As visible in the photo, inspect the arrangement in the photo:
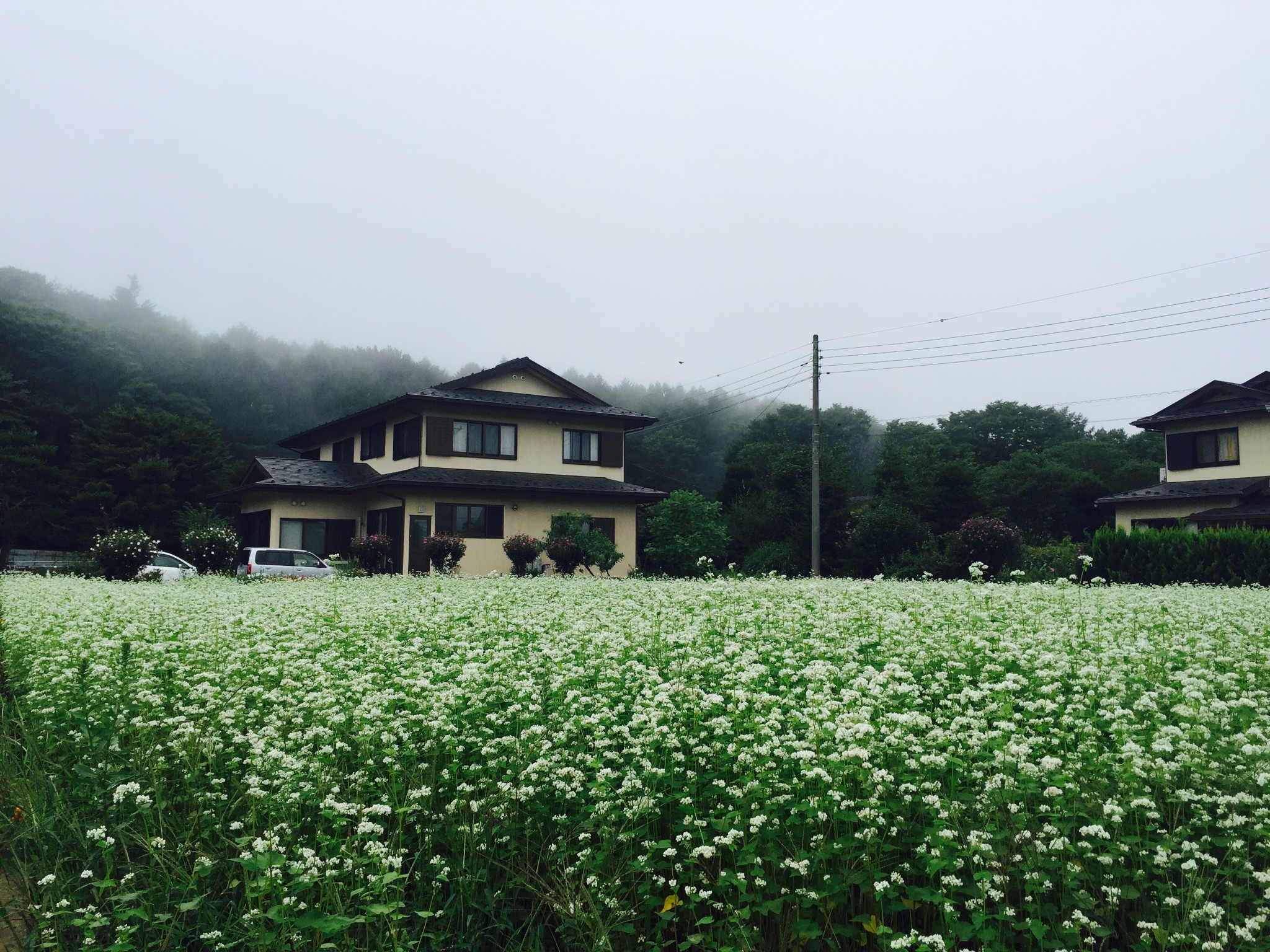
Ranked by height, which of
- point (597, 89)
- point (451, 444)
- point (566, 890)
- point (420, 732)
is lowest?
point (566, 890)

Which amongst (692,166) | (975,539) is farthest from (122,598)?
(975,539)

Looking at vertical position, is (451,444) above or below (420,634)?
above

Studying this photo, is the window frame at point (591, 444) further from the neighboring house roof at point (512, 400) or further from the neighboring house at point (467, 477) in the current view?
the neighboring house roof at point (512, 400)

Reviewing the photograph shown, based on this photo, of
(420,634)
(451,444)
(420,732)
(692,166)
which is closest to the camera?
(420,732)

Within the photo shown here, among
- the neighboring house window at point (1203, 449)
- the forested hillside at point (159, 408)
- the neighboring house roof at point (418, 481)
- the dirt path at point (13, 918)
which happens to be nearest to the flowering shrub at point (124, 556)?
the neighboring house roof at point (418, 481)

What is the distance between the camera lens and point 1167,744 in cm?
379

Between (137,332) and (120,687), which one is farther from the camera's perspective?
(137,332)

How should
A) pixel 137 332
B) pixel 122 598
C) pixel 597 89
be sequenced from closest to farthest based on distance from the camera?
pixel 122 598, pixel 597 89, pixel 137 332

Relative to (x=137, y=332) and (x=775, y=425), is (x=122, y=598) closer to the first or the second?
(x=775, y=425)

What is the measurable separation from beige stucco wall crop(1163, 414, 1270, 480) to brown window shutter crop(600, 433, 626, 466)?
69.9ft

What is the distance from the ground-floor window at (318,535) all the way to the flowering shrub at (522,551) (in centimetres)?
634

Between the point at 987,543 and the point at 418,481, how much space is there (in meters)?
18.1

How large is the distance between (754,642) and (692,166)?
60.7 ft

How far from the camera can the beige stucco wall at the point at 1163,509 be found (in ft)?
102
